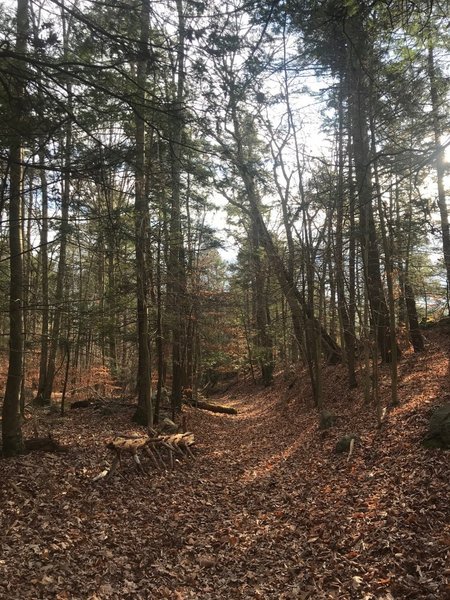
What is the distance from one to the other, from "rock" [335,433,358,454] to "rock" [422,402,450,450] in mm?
1819

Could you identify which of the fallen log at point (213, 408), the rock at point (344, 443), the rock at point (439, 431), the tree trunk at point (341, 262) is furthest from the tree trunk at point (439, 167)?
the fallen log at point (213, 408)

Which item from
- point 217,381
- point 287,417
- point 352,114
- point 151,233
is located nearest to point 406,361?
point 287,417

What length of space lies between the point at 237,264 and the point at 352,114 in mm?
11122

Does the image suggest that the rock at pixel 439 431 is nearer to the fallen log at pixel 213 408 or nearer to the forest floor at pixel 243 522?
the forest floor at pixel 243 522

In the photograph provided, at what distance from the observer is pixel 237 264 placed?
898 inches

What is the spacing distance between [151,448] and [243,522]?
3222mm

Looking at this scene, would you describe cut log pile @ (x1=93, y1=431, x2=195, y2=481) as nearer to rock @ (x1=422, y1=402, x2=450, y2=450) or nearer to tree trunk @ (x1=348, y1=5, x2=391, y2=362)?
rock @ (x1=422, y1=402, x2=450, y2=450)

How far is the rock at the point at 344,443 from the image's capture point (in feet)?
29.1

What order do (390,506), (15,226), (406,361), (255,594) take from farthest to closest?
1. (406,361)
2. (15,226)
3. (390,506)
4. (255,594)

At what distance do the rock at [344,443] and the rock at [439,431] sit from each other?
1.82 meters

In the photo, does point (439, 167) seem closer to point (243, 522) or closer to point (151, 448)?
point (151, 448)

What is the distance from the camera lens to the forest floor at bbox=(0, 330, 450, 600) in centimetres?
455

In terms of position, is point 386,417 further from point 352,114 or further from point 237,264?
point 237,264

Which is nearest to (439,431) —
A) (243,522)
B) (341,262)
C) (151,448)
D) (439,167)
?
(243,522)
